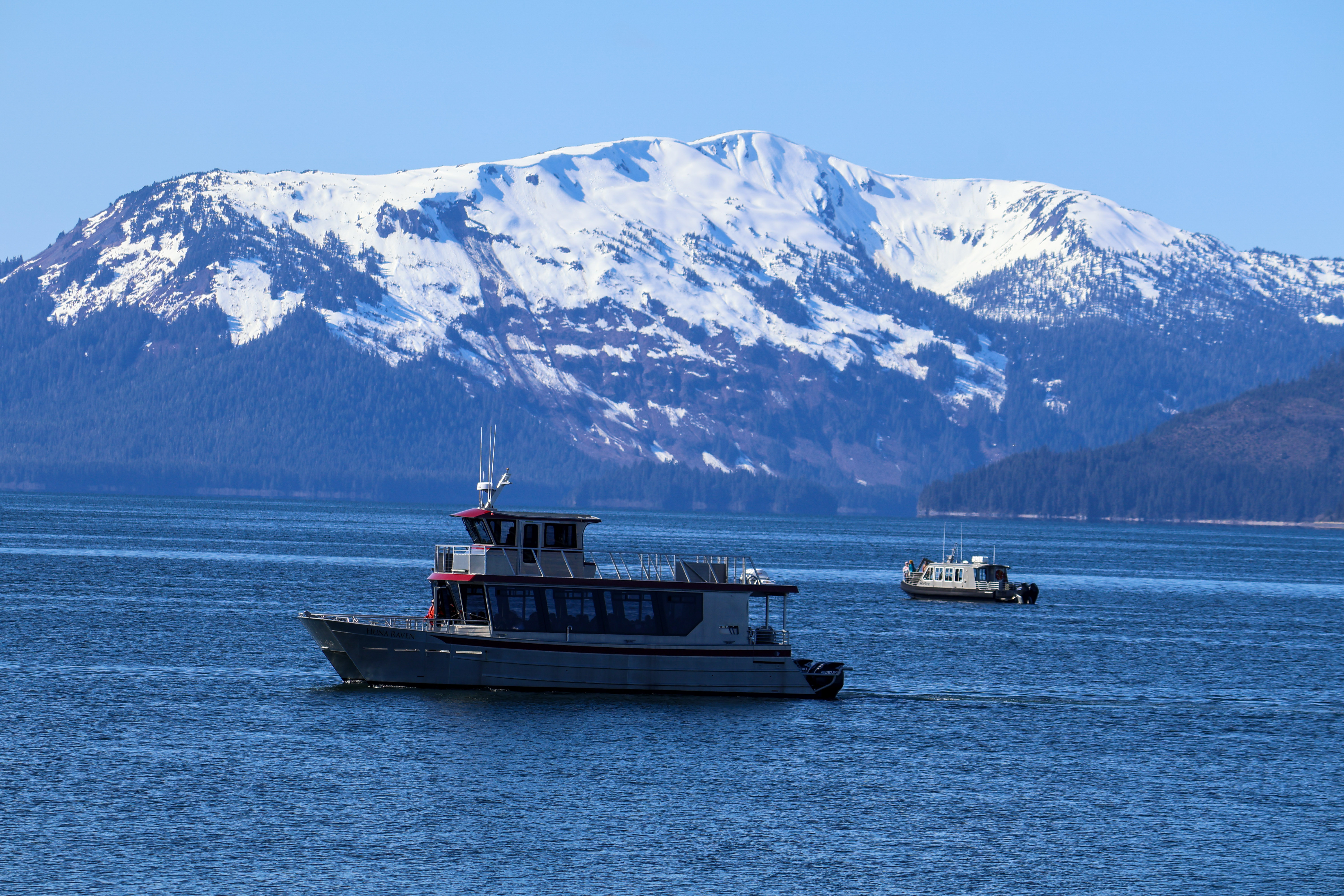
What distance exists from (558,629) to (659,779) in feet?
51.8

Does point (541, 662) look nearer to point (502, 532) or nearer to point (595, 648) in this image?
point (595, 648)

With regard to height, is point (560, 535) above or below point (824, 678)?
above

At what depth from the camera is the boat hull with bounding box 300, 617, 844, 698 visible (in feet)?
241

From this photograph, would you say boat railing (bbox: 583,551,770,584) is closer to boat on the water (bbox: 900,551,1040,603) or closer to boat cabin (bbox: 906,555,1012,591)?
boat on the water (bbox: 900,551,1040,603)

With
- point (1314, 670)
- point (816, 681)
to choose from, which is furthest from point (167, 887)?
point (1314, 670)

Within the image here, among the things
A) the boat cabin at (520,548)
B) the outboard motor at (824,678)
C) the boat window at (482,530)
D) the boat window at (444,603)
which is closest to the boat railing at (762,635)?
the outboard motor at (824,678)

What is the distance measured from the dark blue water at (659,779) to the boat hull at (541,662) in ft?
2.68

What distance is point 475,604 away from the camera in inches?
2943

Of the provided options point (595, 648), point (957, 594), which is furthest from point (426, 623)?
point (957, 594)

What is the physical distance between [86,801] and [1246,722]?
1911 inches

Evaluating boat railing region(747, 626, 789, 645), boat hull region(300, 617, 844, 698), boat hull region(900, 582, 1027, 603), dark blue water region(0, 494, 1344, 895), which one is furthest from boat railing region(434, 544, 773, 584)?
boat hull region(900, 582, 1027, 603)

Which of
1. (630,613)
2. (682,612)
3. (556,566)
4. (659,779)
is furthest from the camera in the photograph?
(556,566)

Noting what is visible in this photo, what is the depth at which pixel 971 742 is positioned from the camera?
6925 centimetres

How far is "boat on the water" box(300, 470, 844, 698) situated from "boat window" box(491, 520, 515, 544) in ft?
0.17
